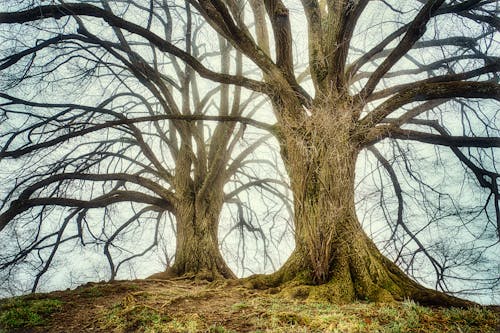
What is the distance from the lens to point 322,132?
4262mm

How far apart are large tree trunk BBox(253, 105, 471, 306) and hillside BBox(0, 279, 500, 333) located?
38 cm

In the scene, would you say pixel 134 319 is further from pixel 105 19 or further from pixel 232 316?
pixel 105 19

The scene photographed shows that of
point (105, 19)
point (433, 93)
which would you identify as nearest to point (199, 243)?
point (105, 19)

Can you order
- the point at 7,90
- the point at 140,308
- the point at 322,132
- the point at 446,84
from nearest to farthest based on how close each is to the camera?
the point at 140,308
the point at 322,132
the point at 446,84
the point at 7,90

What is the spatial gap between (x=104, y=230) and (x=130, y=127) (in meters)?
3.65

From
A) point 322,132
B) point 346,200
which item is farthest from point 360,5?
point 346,200

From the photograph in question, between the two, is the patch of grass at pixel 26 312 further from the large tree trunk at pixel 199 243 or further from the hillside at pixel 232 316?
the large tree trunk at pixel 199 243

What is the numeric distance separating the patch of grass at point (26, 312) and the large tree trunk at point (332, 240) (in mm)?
2632

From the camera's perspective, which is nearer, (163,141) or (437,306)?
(437,306)

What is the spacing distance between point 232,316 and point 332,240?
1721mm

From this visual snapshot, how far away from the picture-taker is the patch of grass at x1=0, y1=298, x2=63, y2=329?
336 centimetres

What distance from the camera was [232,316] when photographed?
10.9 feet

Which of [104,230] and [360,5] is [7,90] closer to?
[104,230]

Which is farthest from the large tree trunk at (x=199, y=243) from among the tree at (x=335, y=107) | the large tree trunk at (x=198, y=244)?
the tree at (x=335, y=107)
